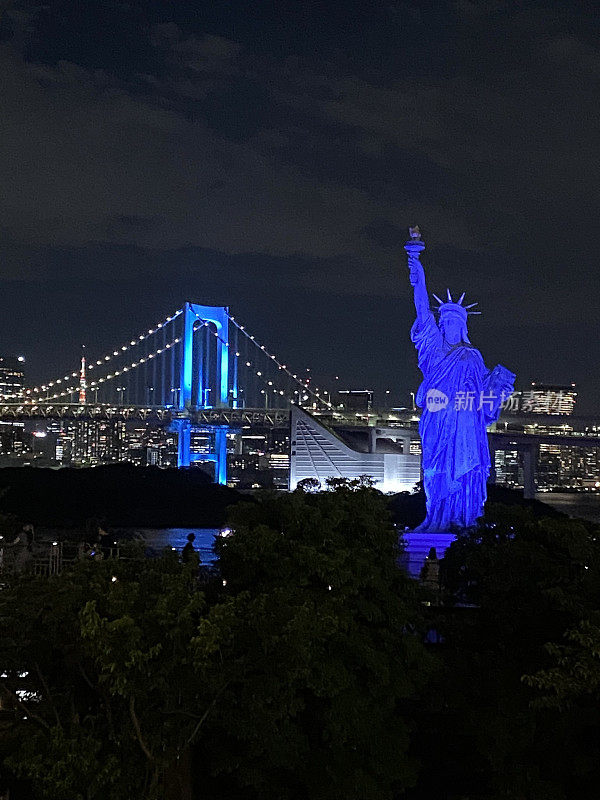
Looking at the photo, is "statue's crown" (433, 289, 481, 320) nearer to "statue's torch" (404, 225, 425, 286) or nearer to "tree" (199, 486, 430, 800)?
"statue's torch" (404, 225, 425, 286)

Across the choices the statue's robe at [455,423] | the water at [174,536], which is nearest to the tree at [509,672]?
the statue's robe at [455,423]

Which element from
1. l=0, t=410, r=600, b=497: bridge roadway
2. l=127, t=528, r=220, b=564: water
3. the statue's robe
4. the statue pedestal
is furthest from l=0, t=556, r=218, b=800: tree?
l=0, t=410, r=600, b=497: bridge roadway

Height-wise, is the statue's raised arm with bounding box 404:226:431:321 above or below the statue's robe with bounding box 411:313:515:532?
above

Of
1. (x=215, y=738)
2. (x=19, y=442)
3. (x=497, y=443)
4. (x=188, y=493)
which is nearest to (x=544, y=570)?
(x=215, y=738)

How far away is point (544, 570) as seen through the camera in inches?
494

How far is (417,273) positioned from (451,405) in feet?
10.0

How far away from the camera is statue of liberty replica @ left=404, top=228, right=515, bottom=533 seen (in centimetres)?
2377

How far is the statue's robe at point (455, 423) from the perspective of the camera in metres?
23.8

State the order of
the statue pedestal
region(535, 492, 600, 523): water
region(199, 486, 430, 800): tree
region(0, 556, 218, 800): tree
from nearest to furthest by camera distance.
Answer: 1. region(0, 556, 218, 800): tree
2. region(199, 486, 430, 800): tree
3. the statue pedestal
4. region(535, 492, 600, 523): water

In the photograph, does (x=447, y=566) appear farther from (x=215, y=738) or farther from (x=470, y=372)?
(x=470, y=372)

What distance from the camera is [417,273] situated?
23.9 m

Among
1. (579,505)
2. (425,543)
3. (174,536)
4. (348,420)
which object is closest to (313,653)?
(425,543)

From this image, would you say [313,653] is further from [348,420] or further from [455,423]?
[348,420]

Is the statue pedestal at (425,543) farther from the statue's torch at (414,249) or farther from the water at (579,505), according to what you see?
the water at (579,505)
